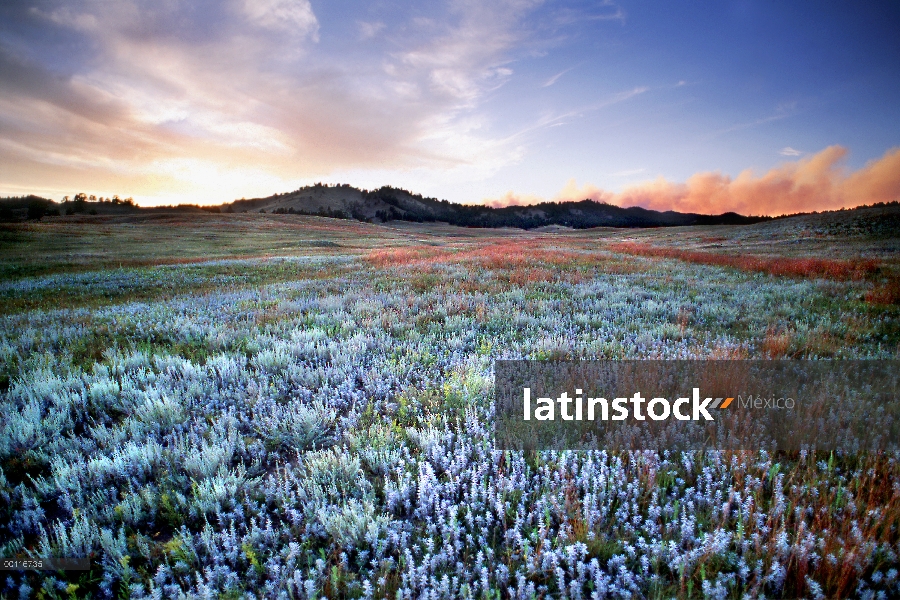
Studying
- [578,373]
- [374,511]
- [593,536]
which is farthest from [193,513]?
[578,373]

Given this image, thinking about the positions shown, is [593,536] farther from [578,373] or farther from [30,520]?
[30,520]

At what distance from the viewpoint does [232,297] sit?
10641 mm

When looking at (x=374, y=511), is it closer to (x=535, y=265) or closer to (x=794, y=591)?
(x=794, y=591)

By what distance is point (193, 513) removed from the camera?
8.73ft

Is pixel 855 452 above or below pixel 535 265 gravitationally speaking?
below

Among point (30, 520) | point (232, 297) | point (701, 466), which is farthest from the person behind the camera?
point (232, 297)

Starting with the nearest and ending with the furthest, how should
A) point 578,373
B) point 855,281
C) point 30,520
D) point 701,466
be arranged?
point 30,520 → point 701,466 → point 578,373 → point 855,281

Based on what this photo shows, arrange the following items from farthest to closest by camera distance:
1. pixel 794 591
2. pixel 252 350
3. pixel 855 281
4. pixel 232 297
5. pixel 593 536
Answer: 1. pixel 855 281
2. pixel 232 297
3. pixel 252 350
4. pixel 593 536
5. pixel 794 591

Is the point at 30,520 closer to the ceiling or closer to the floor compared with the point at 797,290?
closer to the floor

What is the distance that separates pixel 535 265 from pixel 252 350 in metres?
13.2

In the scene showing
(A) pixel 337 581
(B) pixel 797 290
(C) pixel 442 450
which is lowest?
(A) pixel 337 581

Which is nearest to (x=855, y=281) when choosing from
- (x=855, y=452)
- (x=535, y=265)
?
(x=535, y=265)

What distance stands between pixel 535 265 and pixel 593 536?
15202 mm

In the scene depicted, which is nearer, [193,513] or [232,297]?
[193,513]
